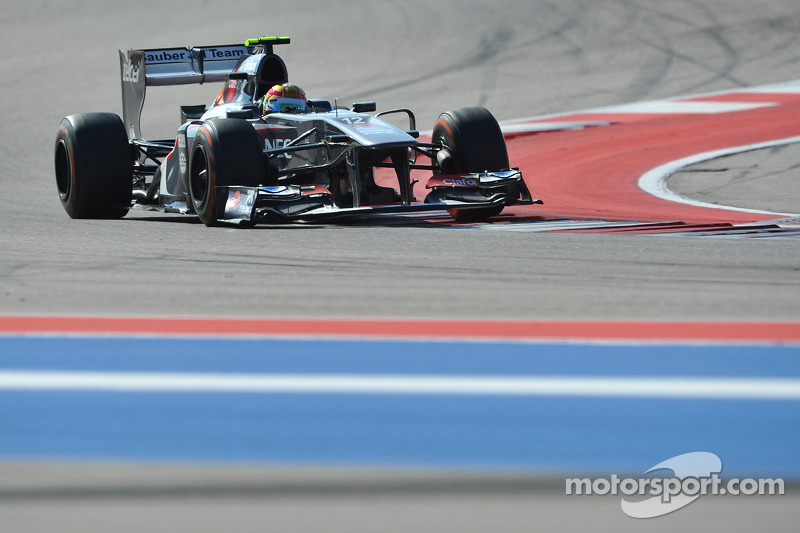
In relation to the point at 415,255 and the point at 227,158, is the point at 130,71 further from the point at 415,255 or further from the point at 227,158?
the point at 415,255

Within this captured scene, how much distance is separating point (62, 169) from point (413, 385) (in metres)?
7.93

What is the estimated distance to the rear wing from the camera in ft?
38.9

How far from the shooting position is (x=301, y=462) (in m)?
3.38

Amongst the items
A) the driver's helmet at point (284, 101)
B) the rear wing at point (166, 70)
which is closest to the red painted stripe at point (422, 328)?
the driver's helmet at point (284, 101)

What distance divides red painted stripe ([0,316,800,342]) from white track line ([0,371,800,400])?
0.71 m

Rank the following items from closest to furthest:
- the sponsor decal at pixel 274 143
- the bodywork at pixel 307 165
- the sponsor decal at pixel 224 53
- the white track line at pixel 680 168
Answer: the bodywork at pixel 307 165, the sponsor decal at pixel 274 143, the white track line at pixel 680 168, the sponsor decal at pixel 224 53

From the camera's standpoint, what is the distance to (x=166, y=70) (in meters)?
12.0

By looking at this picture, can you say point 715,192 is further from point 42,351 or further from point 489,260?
point 42,351

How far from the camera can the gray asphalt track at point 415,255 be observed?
3.01 m

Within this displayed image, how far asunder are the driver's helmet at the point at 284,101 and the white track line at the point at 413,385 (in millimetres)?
6510

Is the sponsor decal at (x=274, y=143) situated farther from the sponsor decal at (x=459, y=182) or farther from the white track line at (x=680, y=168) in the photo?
the white track line at (x=680, y=168)

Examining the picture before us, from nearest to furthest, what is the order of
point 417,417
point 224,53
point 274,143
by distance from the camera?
point 417,417
point 274,143
point 224,53

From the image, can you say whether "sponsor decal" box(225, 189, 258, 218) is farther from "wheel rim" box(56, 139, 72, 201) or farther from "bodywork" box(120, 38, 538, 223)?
"wheel rim" box(56, 139, 72, 201)

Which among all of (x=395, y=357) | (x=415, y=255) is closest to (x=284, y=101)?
(x=415, y=255)
